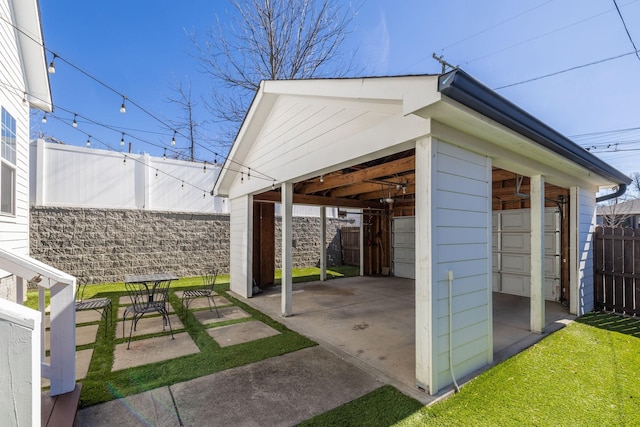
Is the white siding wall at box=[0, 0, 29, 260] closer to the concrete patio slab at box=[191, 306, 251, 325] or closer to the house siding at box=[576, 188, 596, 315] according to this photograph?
the concrete patio slab at box=[191, 306, 251, 325]

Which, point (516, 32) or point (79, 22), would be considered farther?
point (516, 32)

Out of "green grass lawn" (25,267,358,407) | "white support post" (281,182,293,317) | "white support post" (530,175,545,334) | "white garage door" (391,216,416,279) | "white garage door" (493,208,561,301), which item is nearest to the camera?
"green grass lawn" (25,267,358,407)

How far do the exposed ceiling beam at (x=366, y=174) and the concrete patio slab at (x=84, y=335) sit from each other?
4780mm

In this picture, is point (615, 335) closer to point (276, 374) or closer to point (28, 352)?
point (276, 374)

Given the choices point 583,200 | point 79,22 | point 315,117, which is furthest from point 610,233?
point 79,22

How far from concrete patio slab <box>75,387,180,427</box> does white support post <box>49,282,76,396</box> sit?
339mm

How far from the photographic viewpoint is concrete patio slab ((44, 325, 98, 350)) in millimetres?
4024

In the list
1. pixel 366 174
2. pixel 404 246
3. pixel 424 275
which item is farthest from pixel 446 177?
pixel 404 246

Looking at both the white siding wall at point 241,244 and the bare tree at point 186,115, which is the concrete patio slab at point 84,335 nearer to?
the white siding wall at point 241,244

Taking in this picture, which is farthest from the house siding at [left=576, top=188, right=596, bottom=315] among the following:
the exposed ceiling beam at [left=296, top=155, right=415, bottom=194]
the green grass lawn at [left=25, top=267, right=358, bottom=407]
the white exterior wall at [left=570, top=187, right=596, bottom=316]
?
the green grass lawn at [left=25, top=267, right=358, bottom=407]

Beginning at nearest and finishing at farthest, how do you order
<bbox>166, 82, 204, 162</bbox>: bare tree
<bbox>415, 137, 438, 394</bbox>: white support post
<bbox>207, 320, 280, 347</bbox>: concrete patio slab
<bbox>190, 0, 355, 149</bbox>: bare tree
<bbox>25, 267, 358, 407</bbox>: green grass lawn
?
<bbox>415, 137, 438, 394</bbox>: white support post → <bbox>25, 267, 358, 407</bbox>: green grass lawn → <bbox>207, 320, 280, 347</bbox>: concrete patio slab → <bbox>190, 0, 355, 149</bbox>: bare tree → <bbox>166, 82, 204, 162</bbox>: bare tree

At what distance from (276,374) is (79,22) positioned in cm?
775

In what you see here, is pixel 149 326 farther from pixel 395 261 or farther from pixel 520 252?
pixel 520 252

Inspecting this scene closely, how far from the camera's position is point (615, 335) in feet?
14.3
